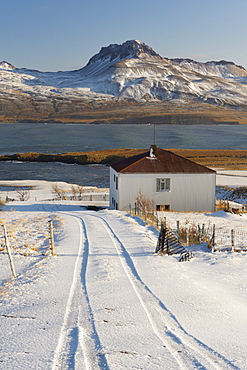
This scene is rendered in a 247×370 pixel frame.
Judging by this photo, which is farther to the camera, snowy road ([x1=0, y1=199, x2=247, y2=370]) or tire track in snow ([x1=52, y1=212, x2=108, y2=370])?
snowy road ([x1=0, y1=199, x2=247, y2=370])

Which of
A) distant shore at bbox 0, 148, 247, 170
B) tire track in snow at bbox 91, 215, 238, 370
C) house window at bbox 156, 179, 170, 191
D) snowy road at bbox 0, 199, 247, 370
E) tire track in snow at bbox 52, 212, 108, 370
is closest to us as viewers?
tire track in snow at bbox 52, 212, 108, 370

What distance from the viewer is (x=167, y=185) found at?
32.1 meters

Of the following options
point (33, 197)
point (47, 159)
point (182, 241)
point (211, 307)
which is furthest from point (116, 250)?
point (47, 159)

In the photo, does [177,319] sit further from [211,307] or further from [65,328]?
[65,328]

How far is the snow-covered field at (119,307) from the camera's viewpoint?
251 inches

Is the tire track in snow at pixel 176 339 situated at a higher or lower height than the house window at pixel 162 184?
lower

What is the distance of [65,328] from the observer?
24.5 ft

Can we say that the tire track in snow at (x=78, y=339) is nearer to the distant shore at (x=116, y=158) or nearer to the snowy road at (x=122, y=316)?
the snowy road at (x=122, y=316)

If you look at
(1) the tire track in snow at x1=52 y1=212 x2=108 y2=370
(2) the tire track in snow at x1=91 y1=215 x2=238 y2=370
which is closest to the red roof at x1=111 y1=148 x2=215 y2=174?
(2) the tire track in snow at x1=91 y1=215 x2=238 y2=370

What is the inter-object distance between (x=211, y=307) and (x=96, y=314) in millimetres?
2608

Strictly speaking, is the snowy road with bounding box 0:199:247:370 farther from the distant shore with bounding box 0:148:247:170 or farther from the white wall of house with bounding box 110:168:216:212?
the distant shore with bounding box 0:148:247:170

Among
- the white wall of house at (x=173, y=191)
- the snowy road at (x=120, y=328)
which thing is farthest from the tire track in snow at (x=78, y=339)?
the white wall of house at (x=173, y=191)

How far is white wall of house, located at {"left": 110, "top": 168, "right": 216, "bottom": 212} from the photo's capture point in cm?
3159

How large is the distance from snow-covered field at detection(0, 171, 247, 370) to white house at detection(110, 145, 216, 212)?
14635 millimetres
